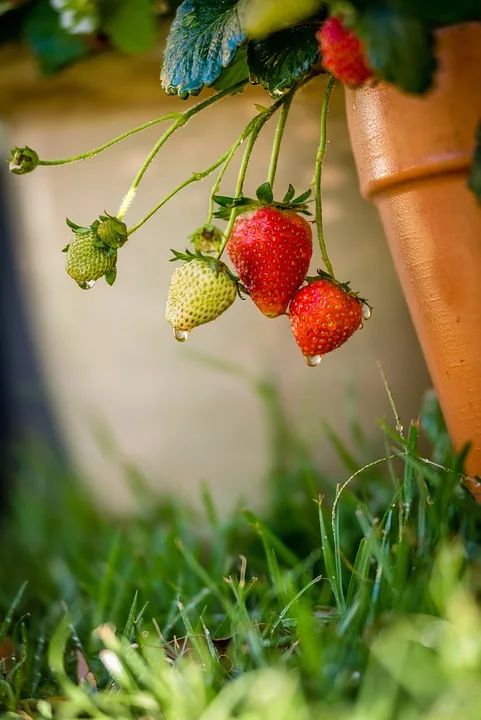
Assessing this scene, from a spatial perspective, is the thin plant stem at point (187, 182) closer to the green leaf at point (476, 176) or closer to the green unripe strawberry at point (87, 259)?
the green unripe strawberry at point (87, 259)

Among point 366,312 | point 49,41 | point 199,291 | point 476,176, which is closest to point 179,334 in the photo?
point 199,291

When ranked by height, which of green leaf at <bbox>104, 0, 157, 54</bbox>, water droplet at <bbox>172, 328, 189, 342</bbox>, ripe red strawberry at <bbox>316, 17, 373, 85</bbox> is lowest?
water droplet at <bbox>172, 328, 189, 342</bbox>

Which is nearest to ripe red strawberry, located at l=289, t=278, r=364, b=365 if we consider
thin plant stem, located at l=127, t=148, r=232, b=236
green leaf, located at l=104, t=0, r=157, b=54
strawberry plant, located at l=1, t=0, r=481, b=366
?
strawberry plant, located at l=1, t=0, r=481, b=366

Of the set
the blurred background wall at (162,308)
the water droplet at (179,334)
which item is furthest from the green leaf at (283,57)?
the blurred background wall at (162,308)

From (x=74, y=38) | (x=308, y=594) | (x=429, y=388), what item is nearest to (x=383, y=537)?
(x=308, y=594)

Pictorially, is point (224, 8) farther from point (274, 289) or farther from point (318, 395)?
point (318, 395)

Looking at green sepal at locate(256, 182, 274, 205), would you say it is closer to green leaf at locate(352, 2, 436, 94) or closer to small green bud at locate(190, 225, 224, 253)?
small green bud at locate(190, 225, 224, 253)
